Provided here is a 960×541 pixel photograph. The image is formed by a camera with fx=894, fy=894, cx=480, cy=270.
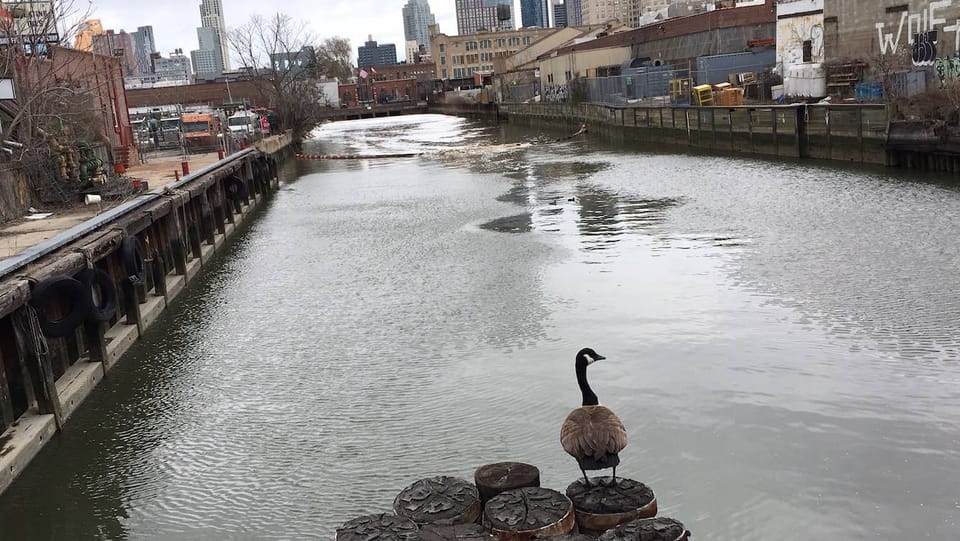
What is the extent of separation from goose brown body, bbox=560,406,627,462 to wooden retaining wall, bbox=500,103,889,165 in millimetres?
27086

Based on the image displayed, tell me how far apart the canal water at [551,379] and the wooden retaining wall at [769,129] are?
8469 mm

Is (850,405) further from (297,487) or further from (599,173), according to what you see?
(599,173)

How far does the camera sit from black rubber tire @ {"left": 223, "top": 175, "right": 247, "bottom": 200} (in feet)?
105

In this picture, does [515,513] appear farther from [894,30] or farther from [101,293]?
[894,30]

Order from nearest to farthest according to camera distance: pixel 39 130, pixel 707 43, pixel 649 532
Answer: pixel 649 532 < pixel 39 130 < pixel 707 43

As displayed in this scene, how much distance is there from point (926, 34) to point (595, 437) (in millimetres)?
35418

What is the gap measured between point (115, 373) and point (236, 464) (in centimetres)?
486

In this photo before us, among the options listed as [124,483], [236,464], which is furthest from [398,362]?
[124,483]

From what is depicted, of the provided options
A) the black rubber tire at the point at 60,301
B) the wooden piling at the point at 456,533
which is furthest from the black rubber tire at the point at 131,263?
the wooden piling at the point at 456,533

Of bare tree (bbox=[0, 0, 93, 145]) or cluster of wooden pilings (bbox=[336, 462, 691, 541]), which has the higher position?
bare tree (bbox=[0, 0, 93, 145])

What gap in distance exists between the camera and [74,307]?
12.4 meters

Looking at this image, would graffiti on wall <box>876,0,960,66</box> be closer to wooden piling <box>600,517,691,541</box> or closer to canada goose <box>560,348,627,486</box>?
canada goose <box>560,348,627,486</box>

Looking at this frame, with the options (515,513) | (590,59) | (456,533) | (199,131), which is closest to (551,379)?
(515,513)

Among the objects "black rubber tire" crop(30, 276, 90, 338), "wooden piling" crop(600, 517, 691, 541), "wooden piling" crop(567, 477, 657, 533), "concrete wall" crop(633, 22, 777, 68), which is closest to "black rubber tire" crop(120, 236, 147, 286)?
"black rubber tire" crop(30, 276, 90, 338)
